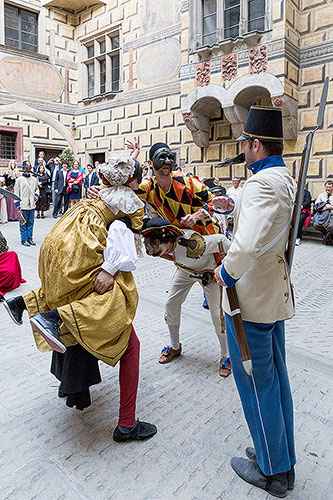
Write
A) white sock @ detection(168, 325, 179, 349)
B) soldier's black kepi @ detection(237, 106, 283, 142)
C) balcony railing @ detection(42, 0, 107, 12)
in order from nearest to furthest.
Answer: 1. soldier's black kepi @ detection(237, 106, 283, 142)
2. white sock @ detection(168, 325, 179, 349)
3. balcony railing @ detection(42, 0, 107, 12)

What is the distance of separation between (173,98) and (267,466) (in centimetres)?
1340

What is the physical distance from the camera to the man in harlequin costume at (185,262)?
2.66 m

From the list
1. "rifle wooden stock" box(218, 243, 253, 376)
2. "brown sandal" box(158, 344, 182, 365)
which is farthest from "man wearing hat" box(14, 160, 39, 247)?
"rifle wooden stock" box(218, 243, 253, 376)

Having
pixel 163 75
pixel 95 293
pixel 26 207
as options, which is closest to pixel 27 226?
pixel 26 207

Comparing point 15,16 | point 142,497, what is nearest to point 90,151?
point 15,16

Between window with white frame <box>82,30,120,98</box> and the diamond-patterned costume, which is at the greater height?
window with white frame <box>82,30,120,98</box>

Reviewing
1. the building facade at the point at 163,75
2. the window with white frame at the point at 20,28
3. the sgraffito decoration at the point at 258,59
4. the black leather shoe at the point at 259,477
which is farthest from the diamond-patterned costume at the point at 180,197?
the window with white frame at the point at 20,28

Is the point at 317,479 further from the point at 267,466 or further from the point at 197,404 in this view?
the point at 197,404

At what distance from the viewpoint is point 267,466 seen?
6.12ft

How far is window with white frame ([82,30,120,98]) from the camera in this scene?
52.1 feet

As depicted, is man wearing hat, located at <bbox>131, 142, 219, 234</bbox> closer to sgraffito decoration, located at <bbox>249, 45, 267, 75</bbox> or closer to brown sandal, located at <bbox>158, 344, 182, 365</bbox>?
brown sandal, located at <bbox>158, 344, 182, 365</bbox>

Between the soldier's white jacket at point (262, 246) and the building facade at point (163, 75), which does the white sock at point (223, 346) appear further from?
the building facade at point (163, 75)

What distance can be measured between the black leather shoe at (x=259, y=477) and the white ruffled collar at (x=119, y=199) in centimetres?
153

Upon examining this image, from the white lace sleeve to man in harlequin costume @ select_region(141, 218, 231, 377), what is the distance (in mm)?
412
